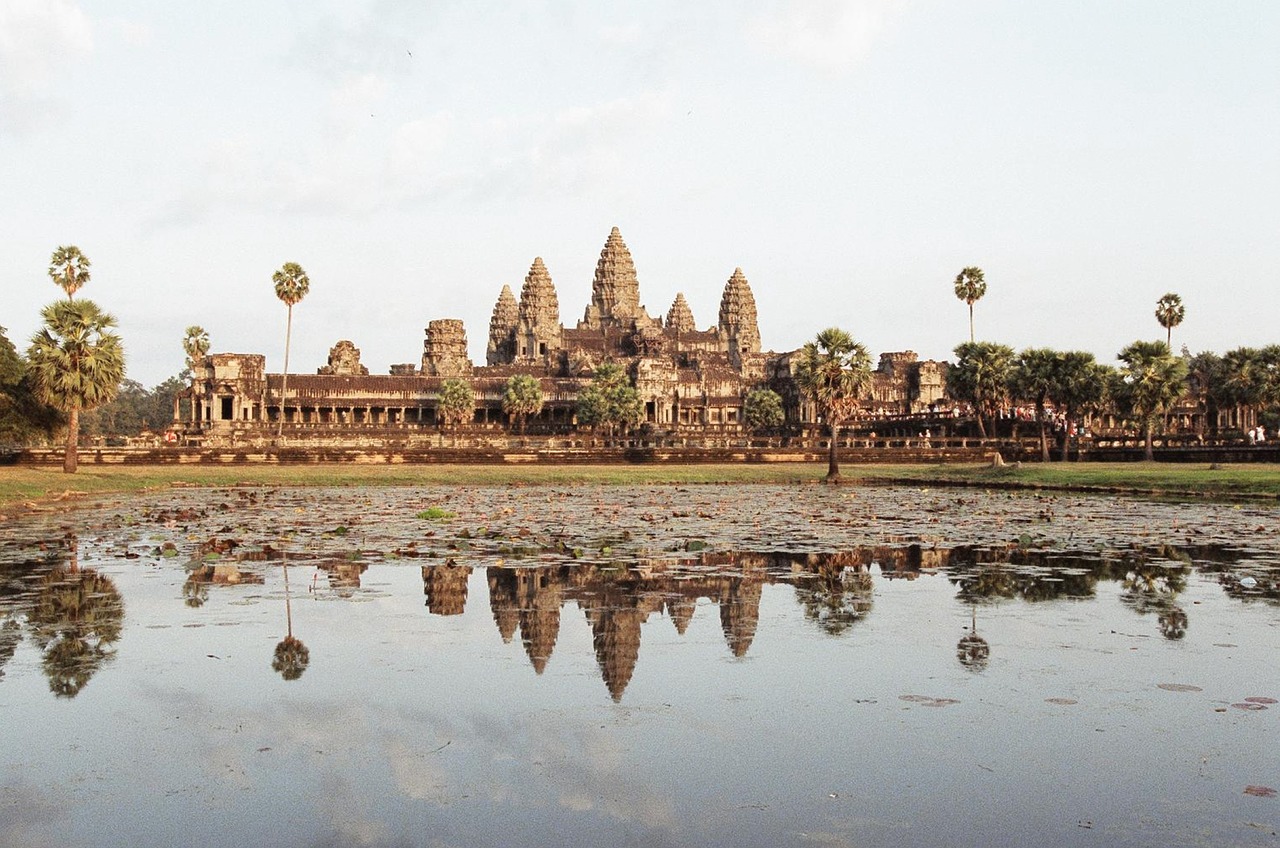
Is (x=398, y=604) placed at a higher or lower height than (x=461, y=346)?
lower

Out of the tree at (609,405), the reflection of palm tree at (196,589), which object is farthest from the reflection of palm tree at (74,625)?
the tree at (609,405)

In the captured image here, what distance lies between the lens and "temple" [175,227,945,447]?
109 meters

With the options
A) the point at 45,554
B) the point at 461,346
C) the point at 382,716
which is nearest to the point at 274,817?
the point at 382,716

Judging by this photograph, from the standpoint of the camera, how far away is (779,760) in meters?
6.70

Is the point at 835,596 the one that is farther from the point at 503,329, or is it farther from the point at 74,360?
the point at 503,329

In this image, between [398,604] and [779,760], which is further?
[398,604]

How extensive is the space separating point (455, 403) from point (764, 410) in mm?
30953

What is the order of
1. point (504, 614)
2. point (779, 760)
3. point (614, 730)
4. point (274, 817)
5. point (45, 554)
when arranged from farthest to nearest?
point (45, 554), point (504, 614), point (614, 730), point (779, 760), point (274, 817)

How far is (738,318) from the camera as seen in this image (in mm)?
166250

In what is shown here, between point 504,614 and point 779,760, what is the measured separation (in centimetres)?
516

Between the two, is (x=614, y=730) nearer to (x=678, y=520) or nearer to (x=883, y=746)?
(x=883, y=746)

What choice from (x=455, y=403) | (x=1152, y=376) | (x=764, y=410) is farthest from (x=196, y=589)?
(x=764, y=410)

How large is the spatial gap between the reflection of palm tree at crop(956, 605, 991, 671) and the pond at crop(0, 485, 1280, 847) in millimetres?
45

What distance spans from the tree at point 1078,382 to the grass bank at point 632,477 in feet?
37.7
